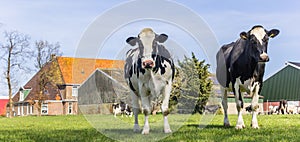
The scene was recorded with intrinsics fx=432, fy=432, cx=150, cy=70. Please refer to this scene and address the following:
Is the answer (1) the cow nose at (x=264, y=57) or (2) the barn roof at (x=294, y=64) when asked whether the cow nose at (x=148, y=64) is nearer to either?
(1) the cow nose at (x=264, y=57)

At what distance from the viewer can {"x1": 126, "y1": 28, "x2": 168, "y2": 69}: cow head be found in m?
8.30

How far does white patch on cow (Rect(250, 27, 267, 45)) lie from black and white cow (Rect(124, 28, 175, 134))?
220 cm

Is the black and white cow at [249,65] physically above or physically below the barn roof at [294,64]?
below

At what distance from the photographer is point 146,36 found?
873cm

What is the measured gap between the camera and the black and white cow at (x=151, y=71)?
28.4 ft

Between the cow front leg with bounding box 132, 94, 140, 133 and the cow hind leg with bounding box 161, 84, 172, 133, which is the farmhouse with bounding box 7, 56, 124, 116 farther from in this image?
the cow hind leg with bounding box 161, 84, 172, 133

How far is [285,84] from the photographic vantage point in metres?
55.6

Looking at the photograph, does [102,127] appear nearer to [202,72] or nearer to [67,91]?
[202,72]

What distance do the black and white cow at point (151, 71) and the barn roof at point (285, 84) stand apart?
4603 centimetres

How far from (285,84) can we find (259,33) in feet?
157

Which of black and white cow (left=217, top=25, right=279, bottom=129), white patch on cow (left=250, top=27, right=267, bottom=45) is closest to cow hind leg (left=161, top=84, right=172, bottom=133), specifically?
black and white cow (left=217, top=25, right=279, bottom=129)

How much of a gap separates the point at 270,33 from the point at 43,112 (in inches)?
2444

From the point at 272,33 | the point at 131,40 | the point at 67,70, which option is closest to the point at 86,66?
the point at 131,40

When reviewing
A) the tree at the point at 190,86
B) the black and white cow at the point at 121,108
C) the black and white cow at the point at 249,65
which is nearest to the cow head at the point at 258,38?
the black and white cow at the point at 249,65
